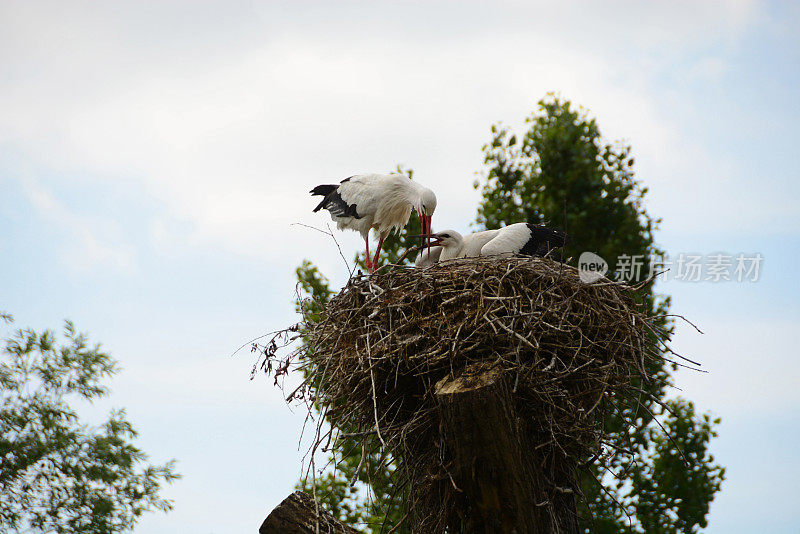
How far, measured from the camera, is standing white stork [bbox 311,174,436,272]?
6.88m

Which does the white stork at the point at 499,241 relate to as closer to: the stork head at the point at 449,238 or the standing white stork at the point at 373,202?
the stork head at the point at 449,238

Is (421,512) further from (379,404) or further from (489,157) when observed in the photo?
(489,157)

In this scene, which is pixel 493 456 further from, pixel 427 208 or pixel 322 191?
pixel 322 191

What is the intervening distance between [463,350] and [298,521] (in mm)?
1214

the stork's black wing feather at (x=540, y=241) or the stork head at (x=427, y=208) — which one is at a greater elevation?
the stork head at (x=427, y=208)

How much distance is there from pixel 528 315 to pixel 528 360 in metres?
0.25

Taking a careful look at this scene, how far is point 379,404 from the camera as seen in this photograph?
4.21 metres

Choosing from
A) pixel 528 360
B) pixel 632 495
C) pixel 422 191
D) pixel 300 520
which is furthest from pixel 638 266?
pixel 300 520

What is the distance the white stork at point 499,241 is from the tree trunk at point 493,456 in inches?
92.6

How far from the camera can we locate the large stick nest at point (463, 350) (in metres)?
3.81

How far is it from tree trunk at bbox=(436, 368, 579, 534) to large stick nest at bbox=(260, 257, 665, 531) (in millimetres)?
266

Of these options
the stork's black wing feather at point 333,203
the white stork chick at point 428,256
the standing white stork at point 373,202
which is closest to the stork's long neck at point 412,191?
the standing white stork at point 373,202

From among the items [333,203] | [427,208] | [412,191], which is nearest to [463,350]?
[427,208]

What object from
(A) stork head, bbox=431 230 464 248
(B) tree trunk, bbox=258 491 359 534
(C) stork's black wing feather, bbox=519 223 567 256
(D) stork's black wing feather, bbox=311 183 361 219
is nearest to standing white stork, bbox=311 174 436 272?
(D) stork's black wing feather, bbox=311 183 361 219
